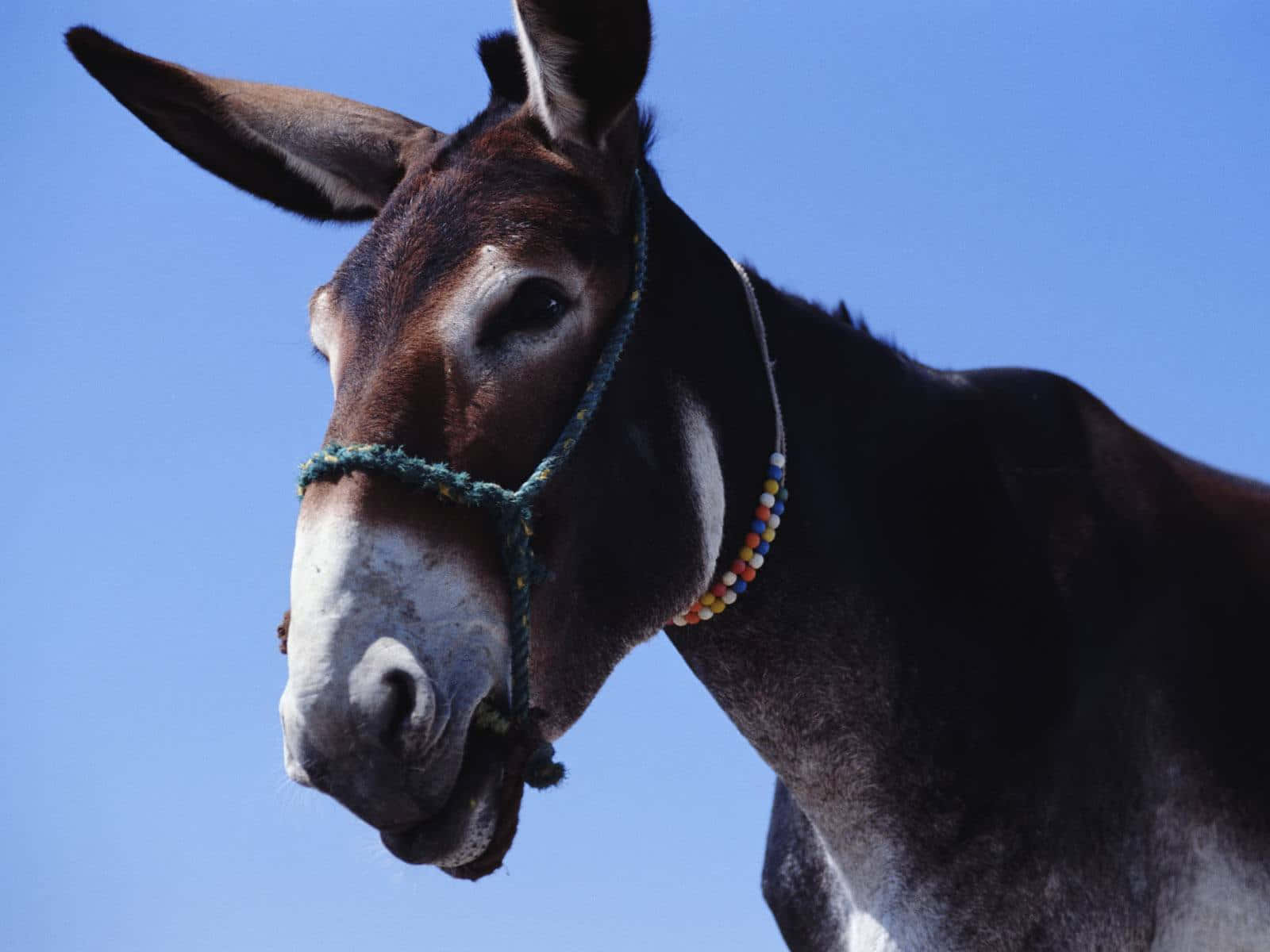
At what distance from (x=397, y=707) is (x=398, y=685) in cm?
4

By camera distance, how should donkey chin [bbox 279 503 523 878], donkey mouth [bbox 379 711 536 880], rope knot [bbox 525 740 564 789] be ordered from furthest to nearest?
rope knot [bbox 525 740 564 789] → donkey mouth [bbox 379 711 536 880] → donkey chin [bbox 279 503 523 878]

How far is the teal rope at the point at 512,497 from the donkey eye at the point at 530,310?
0.25 meters

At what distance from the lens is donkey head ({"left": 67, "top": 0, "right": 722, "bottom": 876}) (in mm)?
2662

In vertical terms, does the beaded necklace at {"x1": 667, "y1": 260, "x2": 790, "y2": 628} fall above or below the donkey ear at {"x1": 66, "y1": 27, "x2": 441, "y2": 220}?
below

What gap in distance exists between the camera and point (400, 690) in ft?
8.72

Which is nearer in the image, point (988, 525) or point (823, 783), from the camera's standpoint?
point (823, 783)

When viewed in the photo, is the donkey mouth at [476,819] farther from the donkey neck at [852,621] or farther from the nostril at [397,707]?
the donkey neck at [852,621]

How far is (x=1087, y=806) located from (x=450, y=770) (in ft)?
5.67

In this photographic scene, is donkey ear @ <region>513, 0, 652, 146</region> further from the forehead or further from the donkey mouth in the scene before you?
the donkey mouth

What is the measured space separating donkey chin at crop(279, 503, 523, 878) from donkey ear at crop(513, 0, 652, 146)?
1.28m

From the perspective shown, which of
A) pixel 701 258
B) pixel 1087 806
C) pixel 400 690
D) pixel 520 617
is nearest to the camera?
pixel 400 690

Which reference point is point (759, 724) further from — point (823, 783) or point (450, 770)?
point (450, 770)

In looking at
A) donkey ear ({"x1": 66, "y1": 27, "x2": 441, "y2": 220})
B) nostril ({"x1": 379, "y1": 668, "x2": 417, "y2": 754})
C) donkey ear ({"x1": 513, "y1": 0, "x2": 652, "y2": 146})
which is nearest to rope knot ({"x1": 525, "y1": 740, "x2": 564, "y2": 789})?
nostril ({"x1": 379, "y1": 668, "x2": 417, "y2": 754})

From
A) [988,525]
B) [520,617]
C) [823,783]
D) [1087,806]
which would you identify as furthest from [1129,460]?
[520,617]
